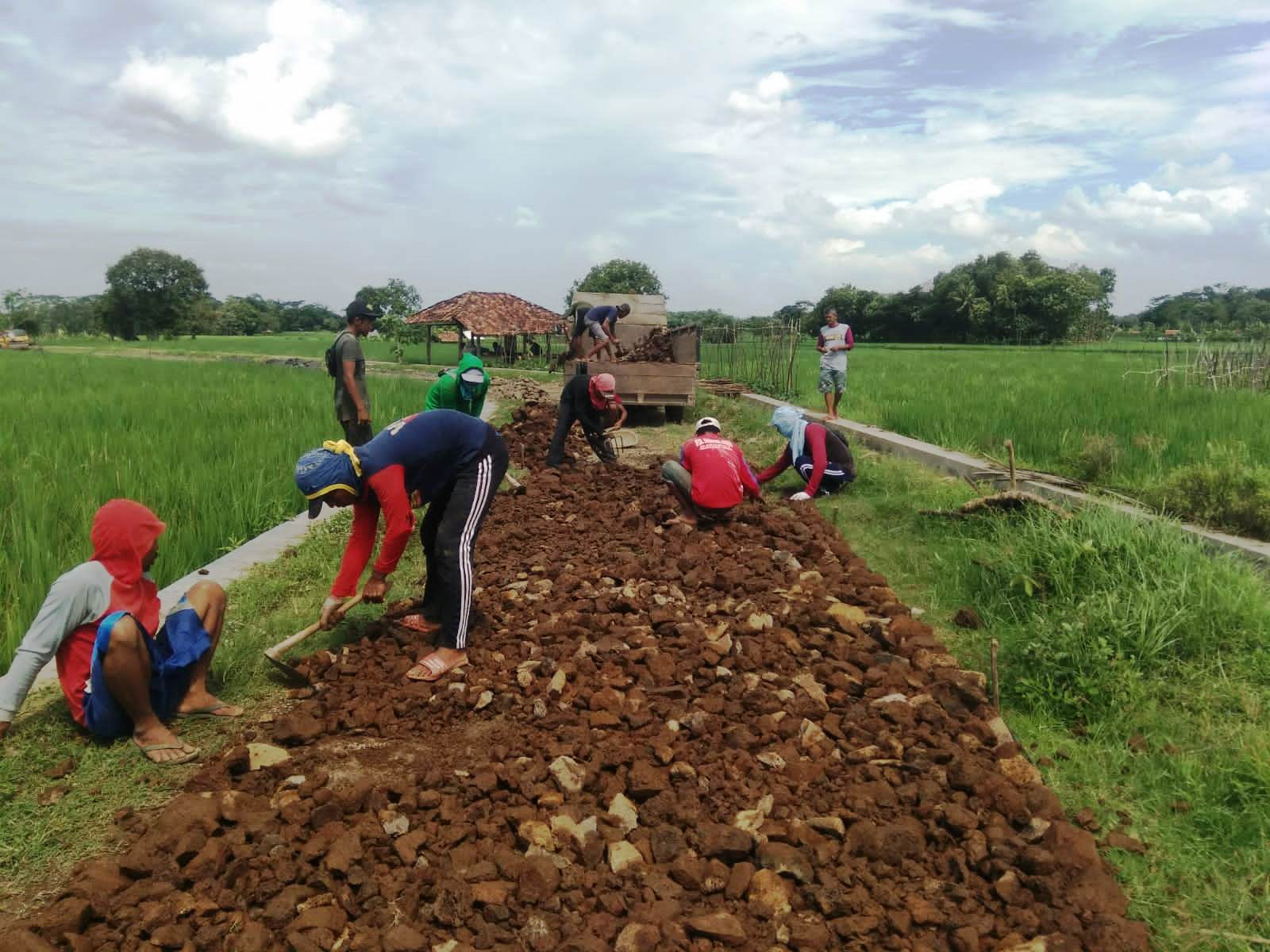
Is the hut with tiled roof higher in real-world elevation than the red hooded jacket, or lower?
higher

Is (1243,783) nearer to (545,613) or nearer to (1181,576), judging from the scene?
(1181,576)

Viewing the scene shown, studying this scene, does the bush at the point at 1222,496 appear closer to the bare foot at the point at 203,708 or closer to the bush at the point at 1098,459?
the bush at the point at 1098,459

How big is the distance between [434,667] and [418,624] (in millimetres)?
545

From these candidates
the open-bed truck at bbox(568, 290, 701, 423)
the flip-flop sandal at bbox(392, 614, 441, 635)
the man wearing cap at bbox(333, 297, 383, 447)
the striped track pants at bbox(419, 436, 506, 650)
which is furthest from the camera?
the open-bed truck at bbox(568, 290, 701, 423)

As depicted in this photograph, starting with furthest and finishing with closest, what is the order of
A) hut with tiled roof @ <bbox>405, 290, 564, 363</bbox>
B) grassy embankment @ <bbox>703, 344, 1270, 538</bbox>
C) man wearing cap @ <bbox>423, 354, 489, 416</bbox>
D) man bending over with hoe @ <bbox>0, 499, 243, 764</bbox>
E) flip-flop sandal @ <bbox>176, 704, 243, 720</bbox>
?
1. hut with tiled roof @ <bbox>405, 290, 564, 363</bbox>
2. man wearing cap @ <bbox>423, 354, 489, 416</bbox>
3. grassy embankment @ <bbox>703, 344, 1270, 538</bbox>
4. flip-flop sandal @ <bbox>176, 704, 243, 720</bbox>
5. man bending over with hoe @ <bbox>0, 499, 243, 764</bbox>

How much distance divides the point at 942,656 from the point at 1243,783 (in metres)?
1.16

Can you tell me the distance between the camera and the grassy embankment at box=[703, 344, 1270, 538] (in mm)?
5016

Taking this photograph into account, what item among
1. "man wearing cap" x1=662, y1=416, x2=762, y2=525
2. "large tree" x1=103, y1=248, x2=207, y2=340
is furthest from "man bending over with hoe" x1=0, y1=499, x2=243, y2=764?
"large tree" x1=103, y1=248, x2=207, y2=340

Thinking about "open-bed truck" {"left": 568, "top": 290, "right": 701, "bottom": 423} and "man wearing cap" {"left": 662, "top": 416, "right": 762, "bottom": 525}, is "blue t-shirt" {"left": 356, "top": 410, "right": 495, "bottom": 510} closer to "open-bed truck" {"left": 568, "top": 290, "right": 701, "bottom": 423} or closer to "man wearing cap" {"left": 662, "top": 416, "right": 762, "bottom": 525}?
"man wearing cap" {"left": 662, "top": 416, "right": 762, "bottom": 525}

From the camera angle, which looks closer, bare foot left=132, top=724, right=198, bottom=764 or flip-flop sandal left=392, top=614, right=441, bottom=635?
bare foot left=132, top=724, right=198, bottom=764

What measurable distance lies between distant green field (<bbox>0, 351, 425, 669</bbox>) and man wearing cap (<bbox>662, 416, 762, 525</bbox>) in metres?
2.82

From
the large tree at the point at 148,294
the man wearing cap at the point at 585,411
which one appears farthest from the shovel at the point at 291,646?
the large tree at the point at 148,294

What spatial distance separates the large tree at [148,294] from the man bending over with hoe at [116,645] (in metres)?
76.7

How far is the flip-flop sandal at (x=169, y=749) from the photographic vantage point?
110 inches
